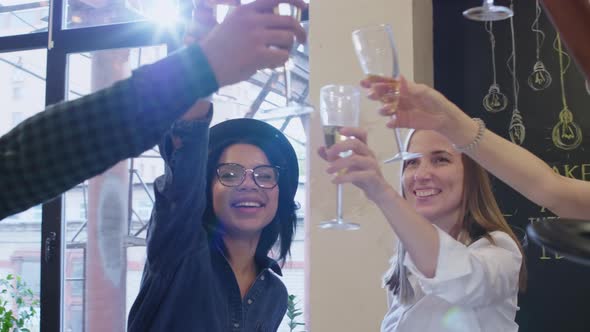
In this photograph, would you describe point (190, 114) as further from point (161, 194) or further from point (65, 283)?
point (65, 283)

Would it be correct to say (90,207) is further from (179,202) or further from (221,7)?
(221,7)

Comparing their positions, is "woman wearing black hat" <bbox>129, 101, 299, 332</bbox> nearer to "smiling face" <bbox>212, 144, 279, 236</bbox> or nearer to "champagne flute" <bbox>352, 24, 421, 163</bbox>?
"smiling face" <bbox>212, 144, 279, 236</bbox>

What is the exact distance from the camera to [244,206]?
148 centimetres

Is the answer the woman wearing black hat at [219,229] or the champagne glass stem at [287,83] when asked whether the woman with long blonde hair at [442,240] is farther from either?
the woman wearing black hat at [219,229]

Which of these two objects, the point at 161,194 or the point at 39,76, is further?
the point at 39,76

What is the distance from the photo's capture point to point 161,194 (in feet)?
3.93

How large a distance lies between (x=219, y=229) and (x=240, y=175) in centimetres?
14

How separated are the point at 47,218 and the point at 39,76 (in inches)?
36.9

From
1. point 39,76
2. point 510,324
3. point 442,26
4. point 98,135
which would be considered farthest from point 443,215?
point 39,76

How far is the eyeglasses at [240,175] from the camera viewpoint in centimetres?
151

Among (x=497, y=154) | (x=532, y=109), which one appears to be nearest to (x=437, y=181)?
(x=497, y=154)

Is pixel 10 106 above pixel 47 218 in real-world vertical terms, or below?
above

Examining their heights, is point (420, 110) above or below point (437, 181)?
above

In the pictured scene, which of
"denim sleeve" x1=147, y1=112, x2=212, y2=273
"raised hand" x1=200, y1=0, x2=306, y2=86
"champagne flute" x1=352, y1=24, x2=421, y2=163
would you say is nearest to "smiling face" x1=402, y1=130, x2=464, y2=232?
"champagne flute" x1=352, y1=24, x2=421, y2=163
